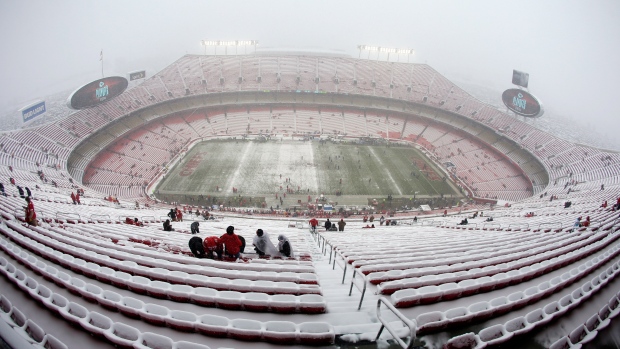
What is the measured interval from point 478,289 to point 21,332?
6298 mm

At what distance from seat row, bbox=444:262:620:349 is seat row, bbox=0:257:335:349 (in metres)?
1.74

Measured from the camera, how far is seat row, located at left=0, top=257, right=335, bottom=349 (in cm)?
385

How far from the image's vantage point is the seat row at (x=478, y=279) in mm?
5281

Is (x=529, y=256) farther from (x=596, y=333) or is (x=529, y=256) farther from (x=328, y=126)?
(x=328, y=126)

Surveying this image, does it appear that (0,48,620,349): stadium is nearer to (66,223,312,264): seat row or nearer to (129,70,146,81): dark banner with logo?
(66,223,312,264): seat row

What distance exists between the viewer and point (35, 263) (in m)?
5.75

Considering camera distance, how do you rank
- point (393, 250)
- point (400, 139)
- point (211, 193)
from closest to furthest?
point (393, 250) < point (211, 193) < point (400, 139)

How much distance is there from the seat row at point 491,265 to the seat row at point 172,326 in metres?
1.98

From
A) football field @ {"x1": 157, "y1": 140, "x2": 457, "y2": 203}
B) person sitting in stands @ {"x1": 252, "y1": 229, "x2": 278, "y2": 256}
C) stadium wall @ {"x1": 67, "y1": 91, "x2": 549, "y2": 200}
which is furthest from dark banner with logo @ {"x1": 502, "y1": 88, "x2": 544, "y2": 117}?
person sitting in stands @ {"x1": 252, "y1": 229, "x2": 278, "y2": 256}

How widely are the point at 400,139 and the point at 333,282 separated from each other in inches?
1541

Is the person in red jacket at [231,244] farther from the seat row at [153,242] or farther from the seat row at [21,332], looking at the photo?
the seat row at [21,332]

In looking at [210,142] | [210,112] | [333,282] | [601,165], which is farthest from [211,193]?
[601,165]

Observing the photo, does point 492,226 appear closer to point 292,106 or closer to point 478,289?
point 478,289

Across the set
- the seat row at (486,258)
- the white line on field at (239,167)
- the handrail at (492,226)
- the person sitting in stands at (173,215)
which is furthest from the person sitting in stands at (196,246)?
the white line on field at (239,167)
